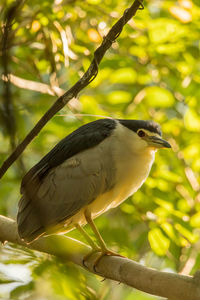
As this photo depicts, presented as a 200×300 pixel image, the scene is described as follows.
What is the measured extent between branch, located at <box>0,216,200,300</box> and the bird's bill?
818 mm

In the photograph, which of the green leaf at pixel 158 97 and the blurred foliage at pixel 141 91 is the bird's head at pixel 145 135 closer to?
the blurred foliage at pixel 141 91

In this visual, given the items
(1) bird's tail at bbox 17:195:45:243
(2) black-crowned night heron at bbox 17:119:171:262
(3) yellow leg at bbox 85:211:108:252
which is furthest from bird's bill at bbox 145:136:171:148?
(1) bird's tail at bbox 17:195:45:243

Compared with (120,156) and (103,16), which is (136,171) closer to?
(120,156)

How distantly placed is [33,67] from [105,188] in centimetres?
120

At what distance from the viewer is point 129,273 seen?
2160 millimetres

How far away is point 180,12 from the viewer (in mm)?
3492

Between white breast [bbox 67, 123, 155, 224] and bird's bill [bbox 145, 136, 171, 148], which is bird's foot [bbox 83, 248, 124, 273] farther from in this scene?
bird's bill [bbox 145, 136, 171, 148]

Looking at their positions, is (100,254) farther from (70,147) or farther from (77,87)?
(77,87)

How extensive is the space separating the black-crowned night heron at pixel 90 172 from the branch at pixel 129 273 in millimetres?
117

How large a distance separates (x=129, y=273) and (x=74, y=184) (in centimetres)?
88

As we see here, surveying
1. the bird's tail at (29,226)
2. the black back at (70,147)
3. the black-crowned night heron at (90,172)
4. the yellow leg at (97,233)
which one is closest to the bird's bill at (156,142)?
the black-crowned night heron at (90,172)

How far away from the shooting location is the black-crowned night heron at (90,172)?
9.40 ft

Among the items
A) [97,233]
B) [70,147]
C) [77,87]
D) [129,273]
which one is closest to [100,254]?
[97,233]

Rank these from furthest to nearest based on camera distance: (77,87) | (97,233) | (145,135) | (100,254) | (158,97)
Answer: (158,97), (145,135), (97,233), (100,254), (77,87)
